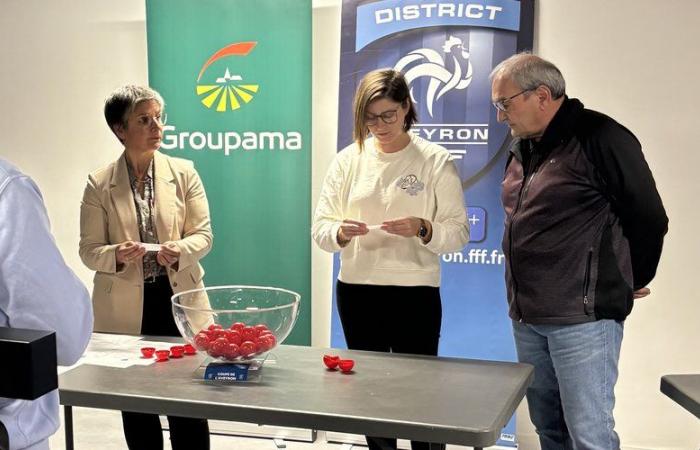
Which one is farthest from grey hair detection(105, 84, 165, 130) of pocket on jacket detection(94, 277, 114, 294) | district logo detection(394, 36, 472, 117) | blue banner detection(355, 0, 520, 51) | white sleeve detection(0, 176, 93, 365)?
white sleeve detection(0, 176, 93, 365)

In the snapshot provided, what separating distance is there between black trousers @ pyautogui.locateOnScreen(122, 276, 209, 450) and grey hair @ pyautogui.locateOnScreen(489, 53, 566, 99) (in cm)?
151

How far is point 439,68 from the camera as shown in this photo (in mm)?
3625

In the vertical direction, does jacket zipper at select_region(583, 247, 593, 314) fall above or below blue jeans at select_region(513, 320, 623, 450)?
above

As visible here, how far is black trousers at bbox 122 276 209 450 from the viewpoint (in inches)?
113

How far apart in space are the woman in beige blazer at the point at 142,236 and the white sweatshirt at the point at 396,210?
0.54 metres

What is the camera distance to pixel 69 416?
99.2 inches

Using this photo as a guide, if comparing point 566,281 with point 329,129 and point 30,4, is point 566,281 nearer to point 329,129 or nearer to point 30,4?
point 329,129

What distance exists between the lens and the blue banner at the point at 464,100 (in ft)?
11.7

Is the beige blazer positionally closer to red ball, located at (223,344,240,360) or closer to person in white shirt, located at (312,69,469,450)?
person in white shirt, located at (312,69,469,450)

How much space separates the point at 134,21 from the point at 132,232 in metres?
1.83

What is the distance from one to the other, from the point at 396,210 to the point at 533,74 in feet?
2.38

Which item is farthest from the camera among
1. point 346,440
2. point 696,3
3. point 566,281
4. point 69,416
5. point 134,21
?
point 134,21

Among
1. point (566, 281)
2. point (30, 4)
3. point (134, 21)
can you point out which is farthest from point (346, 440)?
point (30, 4)

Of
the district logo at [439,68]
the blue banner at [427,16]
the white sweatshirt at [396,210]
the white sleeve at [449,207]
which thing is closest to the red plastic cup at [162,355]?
the white sweatshirt at [396,210]
